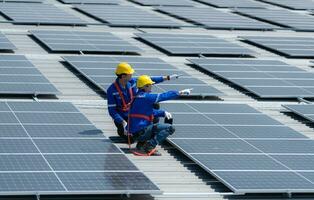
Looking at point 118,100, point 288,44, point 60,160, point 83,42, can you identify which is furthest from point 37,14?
point 60,160

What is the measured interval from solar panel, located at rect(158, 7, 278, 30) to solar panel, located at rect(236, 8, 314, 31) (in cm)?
71

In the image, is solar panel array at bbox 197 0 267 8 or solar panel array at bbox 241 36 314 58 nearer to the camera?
solar panel array at bbox 241 36 314 58

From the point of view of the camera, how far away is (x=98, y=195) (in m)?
18.0

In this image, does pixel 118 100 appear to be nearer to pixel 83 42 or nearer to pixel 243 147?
pixel 243 147

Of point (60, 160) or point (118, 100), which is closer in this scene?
point (60, 160)

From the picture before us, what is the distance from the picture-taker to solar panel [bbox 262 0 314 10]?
53528 mm

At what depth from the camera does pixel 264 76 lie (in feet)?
99.8

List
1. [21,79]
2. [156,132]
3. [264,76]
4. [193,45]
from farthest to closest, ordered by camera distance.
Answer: [193,45], [264,76], [21,79], [156,132]

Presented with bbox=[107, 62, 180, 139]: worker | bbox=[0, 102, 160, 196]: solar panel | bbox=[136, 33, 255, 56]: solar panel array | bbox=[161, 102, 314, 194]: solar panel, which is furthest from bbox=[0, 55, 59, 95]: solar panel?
bbox=[136, 33, 255, 56]: solar panel array

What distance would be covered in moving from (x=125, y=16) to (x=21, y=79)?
17108 millimetres

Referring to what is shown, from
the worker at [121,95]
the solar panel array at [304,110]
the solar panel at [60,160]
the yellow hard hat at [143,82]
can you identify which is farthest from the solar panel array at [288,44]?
Result: the yellow hard hat at [143,82]

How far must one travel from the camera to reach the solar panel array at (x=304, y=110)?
24.8 metres

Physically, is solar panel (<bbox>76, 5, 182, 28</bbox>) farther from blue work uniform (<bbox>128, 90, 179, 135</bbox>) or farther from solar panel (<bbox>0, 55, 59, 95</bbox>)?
blue work uniform (<bbox>128, 90, 179, 135</bbox>)

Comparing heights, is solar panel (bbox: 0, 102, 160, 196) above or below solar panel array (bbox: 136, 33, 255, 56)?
below
